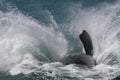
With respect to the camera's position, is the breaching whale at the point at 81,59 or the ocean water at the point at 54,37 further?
the breaching whale at the point at 81,59

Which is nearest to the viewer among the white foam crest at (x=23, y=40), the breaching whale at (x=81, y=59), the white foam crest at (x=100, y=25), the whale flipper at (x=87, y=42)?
the breaching whale at (x=81, y=59)

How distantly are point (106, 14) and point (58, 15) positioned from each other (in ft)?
14.7

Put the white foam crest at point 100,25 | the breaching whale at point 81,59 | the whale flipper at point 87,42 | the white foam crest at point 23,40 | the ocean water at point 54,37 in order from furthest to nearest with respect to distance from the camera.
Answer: the white foam crest at point 100,25 → the white foam crest at point 23,40 → the whale flipper at point 87,42 → the breaching whale at point 81,59 → the ocean water at point 54,37

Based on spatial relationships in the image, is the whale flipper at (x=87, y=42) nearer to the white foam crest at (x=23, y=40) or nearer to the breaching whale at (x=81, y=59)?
the breaching whale at (x=81, y=59)

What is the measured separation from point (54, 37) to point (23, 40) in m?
2.76

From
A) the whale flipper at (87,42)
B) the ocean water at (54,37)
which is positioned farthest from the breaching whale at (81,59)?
the ocean water at (54,37)

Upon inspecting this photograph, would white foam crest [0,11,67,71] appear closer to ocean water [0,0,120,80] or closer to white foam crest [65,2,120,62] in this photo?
ocean water [0,0,120,80]

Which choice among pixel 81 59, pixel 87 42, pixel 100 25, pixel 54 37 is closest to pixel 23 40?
pixel 54 37

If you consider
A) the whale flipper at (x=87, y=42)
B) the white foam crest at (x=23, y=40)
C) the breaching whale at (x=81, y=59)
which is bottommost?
the breaching whale at (x=81, y=59)

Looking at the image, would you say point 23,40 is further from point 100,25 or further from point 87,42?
point 100,25

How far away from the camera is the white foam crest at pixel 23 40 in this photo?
25.6 meters

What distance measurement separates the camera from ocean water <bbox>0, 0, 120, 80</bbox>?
70.2ft

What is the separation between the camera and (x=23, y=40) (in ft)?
91.4

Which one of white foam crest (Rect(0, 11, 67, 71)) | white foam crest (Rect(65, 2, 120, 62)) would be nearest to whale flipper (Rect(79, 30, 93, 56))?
white foam crest (Rect(65, 2, 120, 62))
